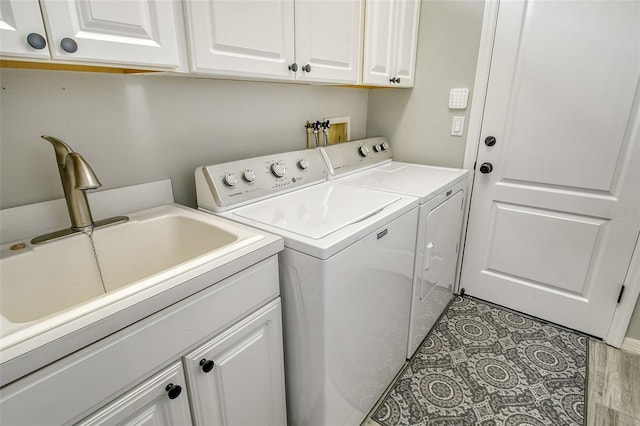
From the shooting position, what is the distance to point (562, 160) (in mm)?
1878

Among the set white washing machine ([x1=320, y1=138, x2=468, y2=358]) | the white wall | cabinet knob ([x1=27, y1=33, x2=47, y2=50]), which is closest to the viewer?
cabinet knob ([x1=27, y1=33, x2=47, y2=50])

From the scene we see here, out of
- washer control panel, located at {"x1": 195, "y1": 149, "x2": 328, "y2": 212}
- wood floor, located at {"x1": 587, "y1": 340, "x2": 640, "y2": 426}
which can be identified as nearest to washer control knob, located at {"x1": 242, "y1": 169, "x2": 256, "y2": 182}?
washer control panel, located at {"x1": 195, "y1": 149, "x2": 328, "y2": 212}

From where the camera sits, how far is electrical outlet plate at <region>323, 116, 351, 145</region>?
2.17 metres

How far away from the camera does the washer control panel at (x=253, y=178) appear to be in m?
1.32

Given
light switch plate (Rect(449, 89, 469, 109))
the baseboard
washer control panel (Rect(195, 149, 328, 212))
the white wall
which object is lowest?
the baseboard

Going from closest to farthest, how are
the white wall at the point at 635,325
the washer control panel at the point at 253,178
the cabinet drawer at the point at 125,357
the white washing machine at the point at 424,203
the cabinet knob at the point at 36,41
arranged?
the cabinet drawer at the point at 125,357 < the cabinet knob at the point at 36,41 < the washer control panel at the point at 253,178 < the white washing machine at the point at 424,203 < the white wall at the point at 635,325

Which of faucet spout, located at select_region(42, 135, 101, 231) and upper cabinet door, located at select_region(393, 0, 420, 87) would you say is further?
upper cabinet door, located at select_region(393, 0, 420, 87)

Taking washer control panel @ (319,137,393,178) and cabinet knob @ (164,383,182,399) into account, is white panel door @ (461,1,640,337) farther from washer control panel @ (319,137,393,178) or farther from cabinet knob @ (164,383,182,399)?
cabinet knob @ (164,383,182,399)

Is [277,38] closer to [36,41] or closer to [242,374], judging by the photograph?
[36,41]

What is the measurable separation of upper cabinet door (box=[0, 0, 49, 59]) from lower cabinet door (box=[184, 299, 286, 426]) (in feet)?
2.62

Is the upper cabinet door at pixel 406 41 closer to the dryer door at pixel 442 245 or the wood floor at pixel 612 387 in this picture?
the dryer door at pixel 442 245

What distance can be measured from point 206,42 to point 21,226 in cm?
81

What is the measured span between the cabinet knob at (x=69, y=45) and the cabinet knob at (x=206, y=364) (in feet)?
2.72

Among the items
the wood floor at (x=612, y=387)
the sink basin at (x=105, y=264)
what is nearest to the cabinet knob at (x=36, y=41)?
the sink basin at (x=105, y=264)
